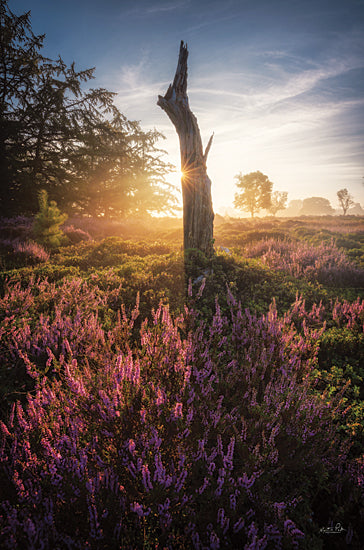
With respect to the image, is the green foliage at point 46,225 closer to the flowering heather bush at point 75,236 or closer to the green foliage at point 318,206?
the flowering heather bush at point 75,236

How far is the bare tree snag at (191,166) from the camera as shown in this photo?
649 centimetres

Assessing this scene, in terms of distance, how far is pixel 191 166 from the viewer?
665cm

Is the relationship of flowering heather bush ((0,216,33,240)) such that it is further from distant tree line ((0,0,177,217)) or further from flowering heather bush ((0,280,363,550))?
flowering heather bush ((0,280,363,550))

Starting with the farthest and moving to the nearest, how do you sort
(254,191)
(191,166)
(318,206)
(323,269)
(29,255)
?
(318,206) < (254,191) < (29,255) < (323,269) < (191,166)

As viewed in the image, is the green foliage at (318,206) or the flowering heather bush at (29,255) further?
the green foliage at (318,206)

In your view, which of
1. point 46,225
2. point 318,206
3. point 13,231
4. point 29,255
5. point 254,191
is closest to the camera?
point 29,255

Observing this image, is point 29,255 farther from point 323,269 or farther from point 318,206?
point 318,206

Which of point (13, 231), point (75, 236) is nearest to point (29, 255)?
point (13, 231)

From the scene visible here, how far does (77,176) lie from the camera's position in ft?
47.4

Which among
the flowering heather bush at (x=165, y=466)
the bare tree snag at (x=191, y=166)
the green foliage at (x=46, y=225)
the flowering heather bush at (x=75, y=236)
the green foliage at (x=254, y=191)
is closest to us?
the flowering heather bush at (x=165, y=466)

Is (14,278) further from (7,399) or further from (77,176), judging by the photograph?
(77,176)

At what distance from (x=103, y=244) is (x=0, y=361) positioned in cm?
701

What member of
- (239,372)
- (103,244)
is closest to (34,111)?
(103,244)

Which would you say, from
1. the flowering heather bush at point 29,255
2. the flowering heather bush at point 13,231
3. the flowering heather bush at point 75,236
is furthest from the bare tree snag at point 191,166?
the flowering heather bush at point 13,231
